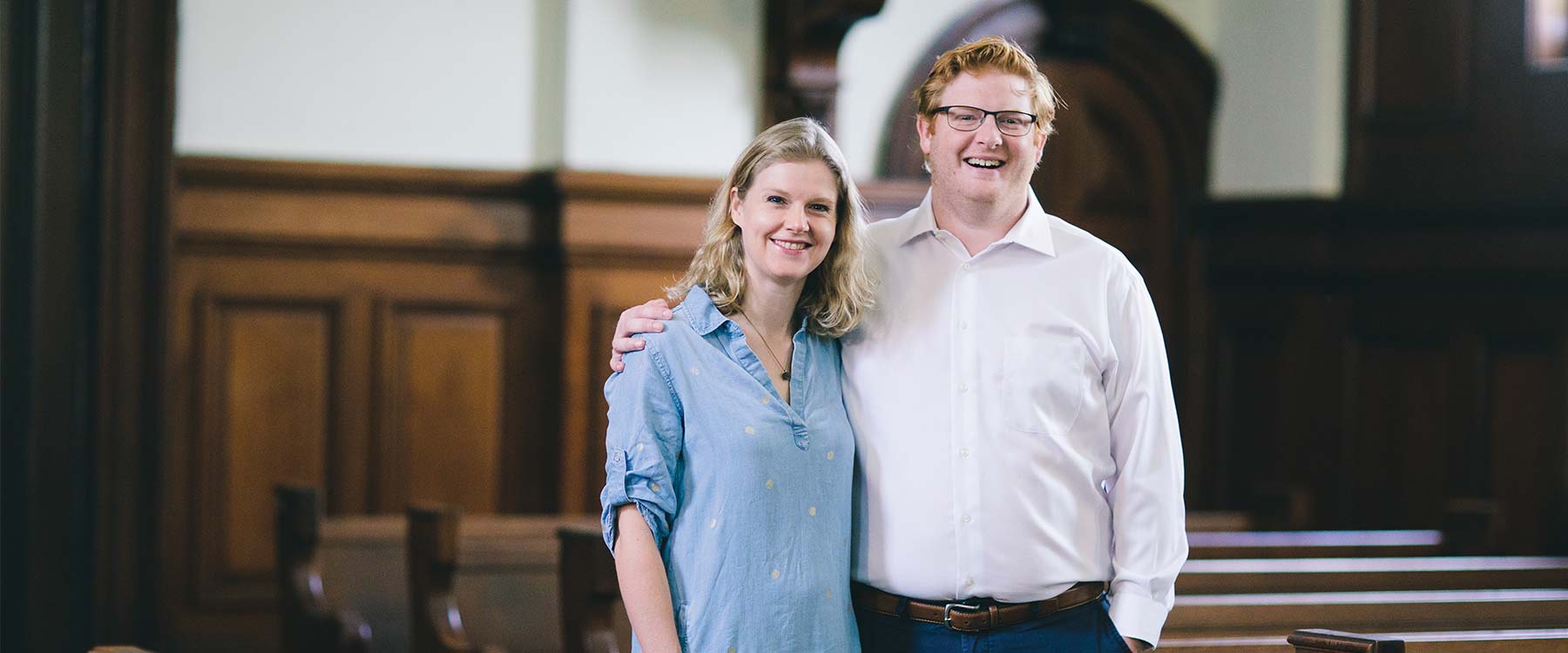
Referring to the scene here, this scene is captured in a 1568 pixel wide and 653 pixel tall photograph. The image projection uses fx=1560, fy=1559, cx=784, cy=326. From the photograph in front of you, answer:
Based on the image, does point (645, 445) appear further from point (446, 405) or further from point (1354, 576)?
point (446, 405)

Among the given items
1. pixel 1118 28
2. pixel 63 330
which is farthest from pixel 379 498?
pixel 1118 28

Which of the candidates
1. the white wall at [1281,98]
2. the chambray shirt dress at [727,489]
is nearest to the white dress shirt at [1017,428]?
the chambray shirt dress at [727,489]

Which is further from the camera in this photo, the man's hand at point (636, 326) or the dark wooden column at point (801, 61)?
the dark wooden column at point (801, 61)

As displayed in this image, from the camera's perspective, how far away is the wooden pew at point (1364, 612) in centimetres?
276

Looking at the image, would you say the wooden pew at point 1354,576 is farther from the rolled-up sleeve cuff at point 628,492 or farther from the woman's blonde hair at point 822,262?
the rolled-up sleeve cuff at point 628,492

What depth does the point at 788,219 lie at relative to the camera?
200cm

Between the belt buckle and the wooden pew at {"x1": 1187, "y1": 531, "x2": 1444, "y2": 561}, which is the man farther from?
the wooden pew at {"x1": 1187, "y1": 531, "x2": 1444, "y2": 561}

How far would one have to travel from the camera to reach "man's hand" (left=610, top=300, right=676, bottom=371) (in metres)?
2.01

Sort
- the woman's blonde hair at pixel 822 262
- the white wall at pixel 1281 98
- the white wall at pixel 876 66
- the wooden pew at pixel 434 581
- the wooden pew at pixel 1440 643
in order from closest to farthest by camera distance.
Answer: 1. the woman's blonde hair at pixel 822 262
2. the wooden pew at pixel 1440 643
3. the wooden pew at pixel 434 581
4. the white wall at pixel 876 66
5. the white wall at pixel 1281 98

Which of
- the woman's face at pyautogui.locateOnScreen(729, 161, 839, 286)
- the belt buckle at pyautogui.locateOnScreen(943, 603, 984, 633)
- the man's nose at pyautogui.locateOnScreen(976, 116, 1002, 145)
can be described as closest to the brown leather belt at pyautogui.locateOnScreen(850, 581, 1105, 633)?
the belt buckle at pyautogui.locateOnScreen(943, 603, 984, 633)

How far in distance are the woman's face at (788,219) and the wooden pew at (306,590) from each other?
2.11 metres

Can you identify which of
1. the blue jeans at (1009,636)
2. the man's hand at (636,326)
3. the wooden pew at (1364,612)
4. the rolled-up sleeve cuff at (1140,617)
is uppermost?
the man's hand at (636,326)

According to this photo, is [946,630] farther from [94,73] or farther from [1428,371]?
[1428,371]

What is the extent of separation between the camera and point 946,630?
81.6 inches
